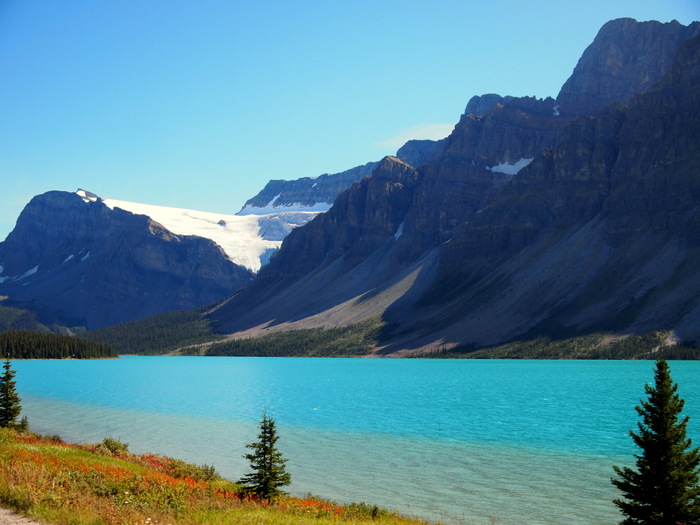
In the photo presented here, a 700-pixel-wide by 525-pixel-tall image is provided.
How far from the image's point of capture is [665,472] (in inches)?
830

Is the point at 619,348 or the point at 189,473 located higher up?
the point at 189,473

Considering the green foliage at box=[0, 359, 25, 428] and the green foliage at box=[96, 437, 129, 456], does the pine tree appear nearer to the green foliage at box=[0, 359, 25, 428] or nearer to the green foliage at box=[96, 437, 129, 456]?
the green foliage at box=[96, 437, 129, 456]

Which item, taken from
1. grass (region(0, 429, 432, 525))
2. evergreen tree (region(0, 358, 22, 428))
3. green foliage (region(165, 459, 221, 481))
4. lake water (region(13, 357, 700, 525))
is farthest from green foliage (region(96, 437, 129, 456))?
evergreen tree (region(0, 358, 22, 428))

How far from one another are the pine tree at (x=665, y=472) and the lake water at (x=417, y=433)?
8.47 meters

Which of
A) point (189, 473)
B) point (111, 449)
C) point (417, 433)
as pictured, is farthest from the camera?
point (417, 433)

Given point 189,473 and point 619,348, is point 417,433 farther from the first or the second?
point 619,348

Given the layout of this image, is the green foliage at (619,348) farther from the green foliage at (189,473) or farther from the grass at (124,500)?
the grass at (124,500)

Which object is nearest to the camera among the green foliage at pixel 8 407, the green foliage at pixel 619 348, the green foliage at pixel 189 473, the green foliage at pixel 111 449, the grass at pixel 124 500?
the grass at pixel 124 500

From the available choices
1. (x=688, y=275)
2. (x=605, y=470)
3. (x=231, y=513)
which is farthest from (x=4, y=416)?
(x=688, y=275)

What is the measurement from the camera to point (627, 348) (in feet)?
587

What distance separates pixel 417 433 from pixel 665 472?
34390 millimetres

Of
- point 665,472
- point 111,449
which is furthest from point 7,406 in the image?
point 665,472

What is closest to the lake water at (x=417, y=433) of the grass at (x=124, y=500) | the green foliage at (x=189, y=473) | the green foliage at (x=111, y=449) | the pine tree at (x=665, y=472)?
the green foliage at (x=189, y=473)

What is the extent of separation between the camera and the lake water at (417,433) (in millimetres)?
33875
